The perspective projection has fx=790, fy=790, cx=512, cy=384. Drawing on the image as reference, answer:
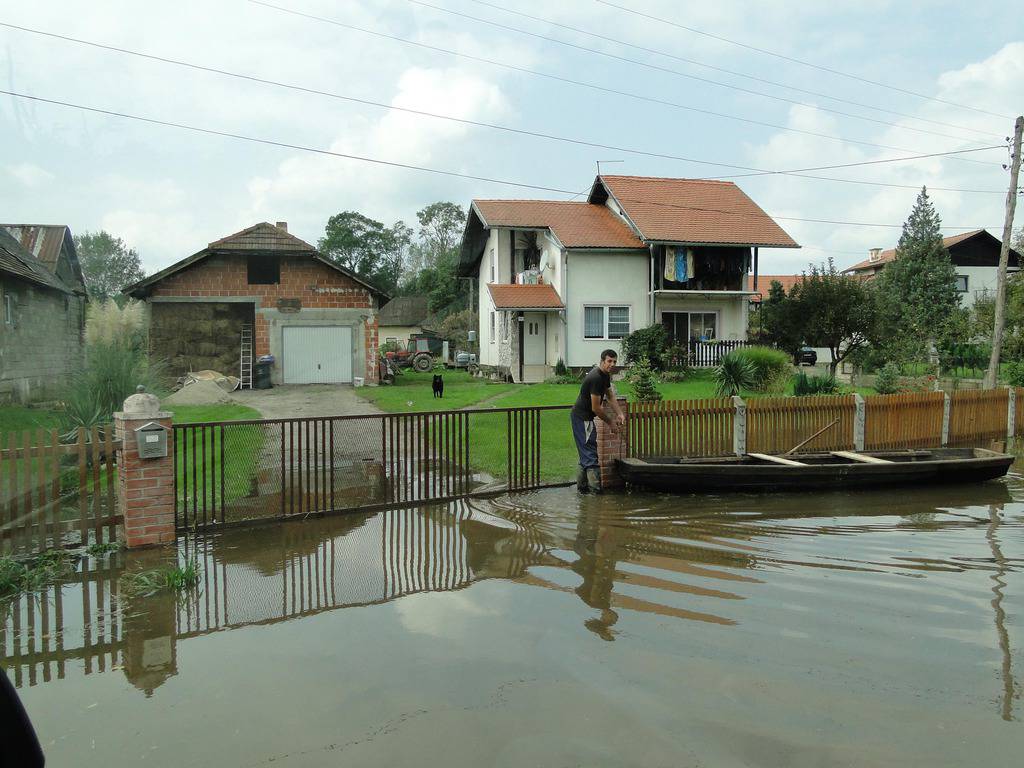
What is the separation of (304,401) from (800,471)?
594 inches

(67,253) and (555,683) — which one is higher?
(67,253)

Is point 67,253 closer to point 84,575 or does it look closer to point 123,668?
point 84,575

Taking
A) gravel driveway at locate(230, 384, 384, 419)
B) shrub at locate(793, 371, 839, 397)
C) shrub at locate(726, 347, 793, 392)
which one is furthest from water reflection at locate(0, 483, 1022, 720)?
shrub at locate(726, 347, 793, 392)

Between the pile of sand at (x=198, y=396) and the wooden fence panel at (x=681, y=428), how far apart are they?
14450mm

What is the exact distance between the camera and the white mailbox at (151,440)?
7434 mm

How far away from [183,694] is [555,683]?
212cm

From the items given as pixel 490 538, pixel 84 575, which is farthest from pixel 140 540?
pixel 490 538

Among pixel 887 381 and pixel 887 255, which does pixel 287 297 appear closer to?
pixel 887 381

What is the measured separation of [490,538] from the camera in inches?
315

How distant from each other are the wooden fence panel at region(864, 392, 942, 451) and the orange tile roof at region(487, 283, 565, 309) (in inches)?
601

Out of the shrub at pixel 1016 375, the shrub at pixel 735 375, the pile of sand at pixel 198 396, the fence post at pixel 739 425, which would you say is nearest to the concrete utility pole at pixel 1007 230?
the shrub at pixel 1016 375

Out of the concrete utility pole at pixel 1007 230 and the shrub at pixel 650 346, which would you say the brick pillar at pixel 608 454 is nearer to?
the shrub at pixel 650 346

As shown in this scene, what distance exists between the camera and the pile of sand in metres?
21.7

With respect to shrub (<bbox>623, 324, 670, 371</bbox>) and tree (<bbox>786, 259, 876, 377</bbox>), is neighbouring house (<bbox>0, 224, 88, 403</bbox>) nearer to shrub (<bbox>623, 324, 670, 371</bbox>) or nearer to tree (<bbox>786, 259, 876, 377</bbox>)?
shrub (<bbox>623, 324, 670, 371</bbox>)
